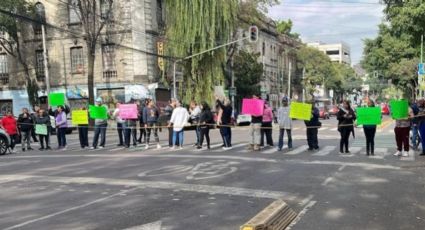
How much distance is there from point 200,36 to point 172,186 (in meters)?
29.9

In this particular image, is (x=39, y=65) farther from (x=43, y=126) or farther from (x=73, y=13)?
(x=43, y=126)

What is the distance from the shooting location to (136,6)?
4075 cm

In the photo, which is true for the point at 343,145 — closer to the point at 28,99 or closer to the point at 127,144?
the point at 127,144

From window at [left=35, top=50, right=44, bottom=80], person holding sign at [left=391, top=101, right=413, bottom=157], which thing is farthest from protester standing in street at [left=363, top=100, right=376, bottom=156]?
window at [left=35, top=50, right=44, bottom=80]

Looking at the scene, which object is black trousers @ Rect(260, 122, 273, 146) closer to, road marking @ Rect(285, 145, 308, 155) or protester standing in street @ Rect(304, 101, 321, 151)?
road marking @ Rect(285, 145, 308, 155)

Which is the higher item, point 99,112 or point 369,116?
point 99,112

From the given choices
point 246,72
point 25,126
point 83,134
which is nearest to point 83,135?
point 83,134

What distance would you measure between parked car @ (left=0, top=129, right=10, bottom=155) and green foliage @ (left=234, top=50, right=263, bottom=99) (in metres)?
33.0

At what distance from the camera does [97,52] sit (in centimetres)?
4169

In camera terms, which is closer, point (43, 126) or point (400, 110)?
point (400, 110)

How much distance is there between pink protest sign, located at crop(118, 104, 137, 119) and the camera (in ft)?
65.0

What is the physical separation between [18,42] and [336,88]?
71.7 meters

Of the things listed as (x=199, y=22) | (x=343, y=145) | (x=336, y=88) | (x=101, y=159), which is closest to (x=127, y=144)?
(x=101, y=159)

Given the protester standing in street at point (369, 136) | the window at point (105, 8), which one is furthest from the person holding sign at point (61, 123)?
the window at point (105, 8)
